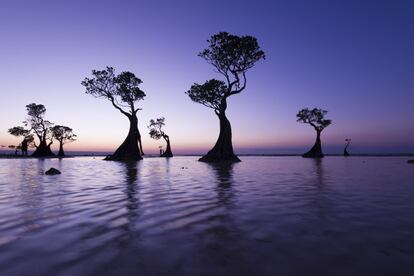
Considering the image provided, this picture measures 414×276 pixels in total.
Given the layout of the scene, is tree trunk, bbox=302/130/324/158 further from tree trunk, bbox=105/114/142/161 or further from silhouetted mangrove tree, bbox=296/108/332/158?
tree trunk, bbox=105/114/142/161

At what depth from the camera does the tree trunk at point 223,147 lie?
4362 cm

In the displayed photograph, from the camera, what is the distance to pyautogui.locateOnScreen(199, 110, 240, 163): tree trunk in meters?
43.6

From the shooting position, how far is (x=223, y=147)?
4438 centimetres

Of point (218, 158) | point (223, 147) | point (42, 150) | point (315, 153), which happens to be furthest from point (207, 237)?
point (42, 150)

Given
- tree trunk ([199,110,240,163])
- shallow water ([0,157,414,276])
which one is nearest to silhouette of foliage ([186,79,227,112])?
tree trunk ([199,110,240,163])

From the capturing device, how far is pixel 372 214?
21.3ft

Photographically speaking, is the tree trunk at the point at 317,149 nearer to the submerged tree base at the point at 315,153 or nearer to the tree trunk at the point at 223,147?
the submerged tree base at the point at 315,153

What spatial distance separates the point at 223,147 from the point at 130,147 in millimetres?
17778

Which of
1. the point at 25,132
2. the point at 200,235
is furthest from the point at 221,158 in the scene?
the point at 25,132

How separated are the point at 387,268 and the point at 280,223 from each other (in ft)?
8.03

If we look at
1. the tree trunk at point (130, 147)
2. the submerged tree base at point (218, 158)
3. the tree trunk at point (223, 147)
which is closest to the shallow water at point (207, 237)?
the submerged tree base at point (218, 158)

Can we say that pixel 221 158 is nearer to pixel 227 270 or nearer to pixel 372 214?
pixel 372 214

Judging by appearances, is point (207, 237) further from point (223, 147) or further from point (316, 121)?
point (316, 121)

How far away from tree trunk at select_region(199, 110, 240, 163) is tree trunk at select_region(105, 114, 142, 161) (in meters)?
14.4
